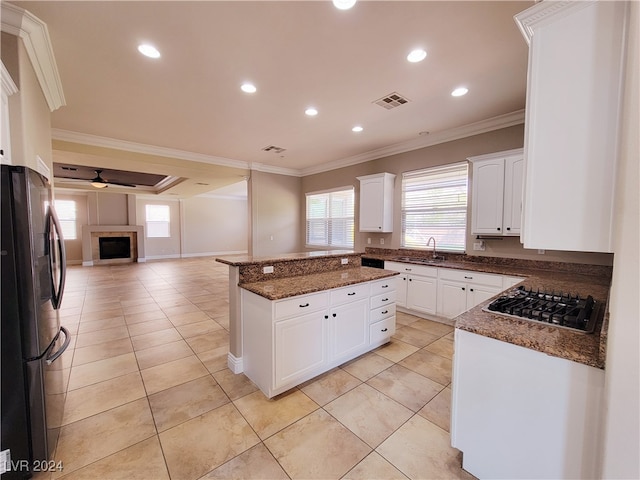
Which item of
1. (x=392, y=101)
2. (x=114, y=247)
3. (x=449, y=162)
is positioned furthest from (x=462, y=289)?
(x=114, y=247)

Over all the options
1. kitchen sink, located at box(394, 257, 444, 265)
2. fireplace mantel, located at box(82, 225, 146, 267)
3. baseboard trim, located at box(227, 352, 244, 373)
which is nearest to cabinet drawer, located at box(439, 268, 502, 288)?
kitchen sink, located at box(394, 257, 444, 265)

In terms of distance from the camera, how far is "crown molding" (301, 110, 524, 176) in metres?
3.51

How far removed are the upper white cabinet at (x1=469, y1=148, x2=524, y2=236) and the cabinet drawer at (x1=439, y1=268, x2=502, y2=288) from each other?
2.04 feet

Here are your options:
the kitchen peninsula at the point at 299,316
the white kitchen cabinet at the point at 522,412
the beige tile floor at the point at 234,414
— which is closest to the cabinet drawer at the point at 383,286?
the kitchen peninsula at the point at 299,316

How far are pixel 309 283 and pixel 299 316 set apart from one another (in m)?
0.35

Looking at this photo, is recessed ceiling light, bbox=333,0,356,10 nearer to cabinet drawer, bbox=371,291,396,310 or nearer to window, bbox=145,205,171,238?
cabinet drawer, bbox=371,291,396,310

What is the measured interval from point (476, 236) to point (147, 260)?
11.2 m

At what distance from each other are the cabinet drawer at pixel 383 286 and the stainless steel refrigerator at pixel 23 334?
101 inches

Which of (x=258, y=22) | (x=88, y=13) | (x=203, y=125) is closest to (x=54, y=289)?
(x=88, y=13)

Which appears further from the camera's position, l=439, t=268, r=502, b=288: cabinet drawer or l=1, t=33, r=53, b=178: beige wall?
l=439, t=268, r=502, b=288: cabinet drawer

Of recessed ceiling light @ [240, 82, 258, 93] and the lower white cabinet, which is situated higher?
recessed ceiling light @ [240, 82, 258, 93]

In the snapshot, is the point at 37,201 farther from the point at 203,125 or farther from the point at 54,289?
the point at 203,125

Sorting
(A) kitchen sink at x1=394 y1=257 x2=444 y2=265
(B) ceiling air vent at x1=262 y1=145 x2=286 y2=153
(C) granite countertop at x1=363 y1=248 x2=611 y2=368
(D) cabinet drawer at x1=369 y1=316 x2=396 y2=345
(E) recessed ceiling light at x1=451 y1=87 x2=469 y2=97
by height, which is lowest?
(D) cabinet drawer at x1=369 y1=316 x2=396 y2=345

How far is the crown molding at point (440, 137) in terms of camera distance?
138 inches
